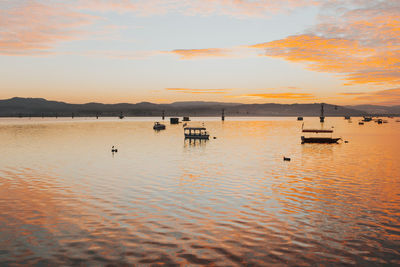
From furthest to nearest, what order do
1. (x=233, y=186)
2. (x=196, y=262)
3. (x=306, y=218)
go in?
(x=233, y=186) < (x=306, y=218) < (x=196, y=262)

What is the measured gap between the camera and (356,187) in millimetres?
37062

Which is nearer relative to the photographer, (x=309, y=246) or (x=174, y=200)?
(x=309, y=246)

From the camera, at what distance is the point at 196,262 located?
17094 millimetres

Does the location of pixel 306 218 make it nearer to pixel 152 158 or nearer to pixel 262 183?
pixel 262 183

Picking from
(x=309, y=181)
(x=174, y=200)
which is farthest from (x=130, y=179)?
(x=309, y=181)

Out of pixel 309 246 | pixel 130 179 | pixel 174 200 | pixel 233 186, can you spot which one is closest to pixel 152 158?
pixel 130 179

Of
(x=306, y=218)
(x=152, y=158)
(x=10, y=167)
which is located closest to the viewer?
(x=306, y=218)

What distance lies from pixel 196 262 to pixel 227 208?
1053 cm

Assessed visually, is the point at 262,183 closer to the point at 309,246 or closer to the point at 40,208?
the point at 309,246

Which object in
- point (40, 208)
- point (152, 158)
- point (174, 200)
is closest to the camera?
point (40, 208)

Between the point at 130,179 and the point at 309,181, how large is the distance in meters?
20.7

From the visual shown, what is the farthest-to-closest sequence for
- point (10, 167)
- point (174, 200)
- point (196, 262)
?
point (10, 167) < point (174, 200) < point (196, 262)

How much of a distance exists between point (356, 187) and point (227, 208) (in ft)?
57.1

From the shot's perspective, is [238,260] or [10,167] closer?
[238,260]
